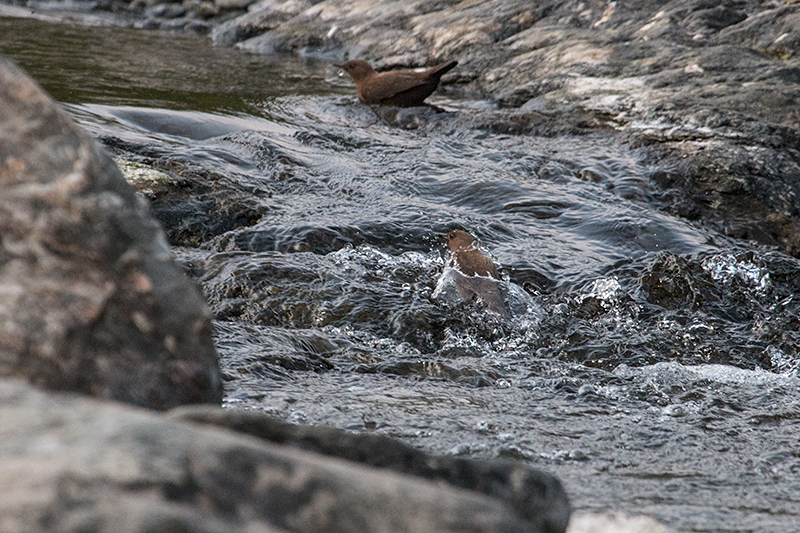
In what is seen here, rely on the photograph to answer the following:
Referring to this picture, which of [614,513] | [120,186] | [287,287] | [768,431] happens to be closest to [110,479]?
[120,186]

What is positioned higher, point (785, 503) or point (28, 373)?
point (28, 373)

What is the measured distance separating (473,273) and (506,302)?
0.93ft

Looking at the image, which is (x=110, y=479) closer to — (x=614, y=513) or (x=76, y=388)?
(x=76, y=388)

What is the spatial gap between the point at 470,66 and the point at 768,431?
934cm

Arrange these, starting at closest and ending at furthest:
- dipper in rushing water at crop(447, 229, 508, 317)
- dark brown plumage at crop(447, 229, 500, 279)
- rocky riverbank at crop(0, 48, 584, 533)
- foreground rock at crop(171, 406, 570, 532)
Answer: rocky riverbank at crop(0, 48, 584, 533) → foreground rock at crop(171, 406, 570, 532) → dipper in rushing water at crop(447, 229, 508, 317) → dark brown plumage at crop(447, 229, 500, 279)

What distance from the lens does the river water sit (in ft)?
9.12

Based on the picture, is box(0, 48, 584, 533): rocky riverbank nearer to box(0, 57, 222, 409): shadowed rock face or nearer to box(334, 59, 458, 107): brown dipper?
box(0, 57, 222, 409): shadowed rock face

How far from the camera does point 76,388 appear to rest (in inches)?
64.2

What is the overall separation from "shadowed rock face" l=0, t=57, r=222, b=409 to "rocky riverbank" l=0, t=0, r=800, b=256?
197 inches

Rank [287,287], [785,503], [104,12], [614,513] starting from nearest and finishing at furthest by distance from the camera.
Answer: [614,513], [785,503], [287,287], [104,12]

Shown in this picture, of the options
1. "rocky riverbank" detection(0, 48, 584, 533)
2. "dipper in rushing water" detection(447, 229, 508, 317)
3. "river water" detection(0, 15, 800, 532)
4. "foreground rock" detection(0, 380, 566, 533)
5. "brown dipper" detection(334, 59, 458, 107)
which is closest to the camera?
"foreground rock" detection(0, 380, 566, 533)

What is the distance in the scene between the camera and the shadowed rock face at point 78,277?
1.61 m

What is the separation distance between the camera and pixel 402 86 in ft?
28.5

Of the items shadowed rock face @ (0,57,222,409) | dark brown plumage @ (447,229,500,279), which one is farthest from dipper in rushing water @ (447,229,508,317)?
shadowed rock face @ (0,57,222,409)
